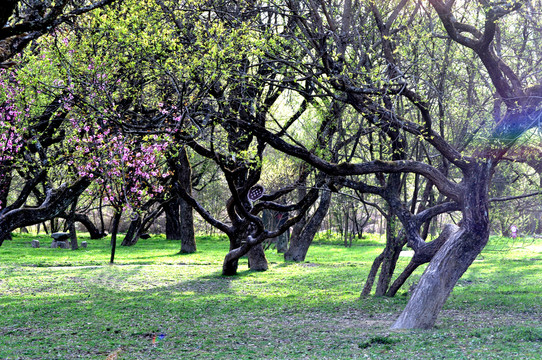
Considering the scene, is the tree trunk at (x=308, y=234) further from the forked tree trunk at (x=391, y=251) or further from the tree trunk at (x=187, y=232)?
the forked tree trunk at (x=391, y=251)

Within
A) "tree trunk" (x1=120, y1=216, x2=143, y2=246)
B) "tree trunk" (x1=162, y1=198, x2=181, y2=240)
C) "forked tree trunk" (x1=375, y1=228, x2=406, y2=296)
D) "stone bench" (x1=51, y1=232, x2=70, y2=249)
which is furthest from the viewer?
"tree trunk" (x1=162, y1=198, x2=181, y2=240)

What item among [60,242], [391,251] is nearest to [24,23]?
[391,251]

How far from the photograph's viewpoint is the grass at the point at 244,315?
28.2 ft

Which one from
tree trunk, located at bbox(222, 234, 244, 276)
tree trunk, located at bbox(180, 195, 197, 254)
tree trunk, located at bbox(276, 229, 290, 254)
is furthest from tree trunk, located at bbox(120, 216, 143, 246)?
tree trunk, located at bbox(222, 234, 244, 276)

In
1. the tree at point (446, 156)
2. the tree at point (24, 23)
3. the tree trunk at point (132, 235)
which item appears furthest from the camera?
the tree trunk at point (132, 235)

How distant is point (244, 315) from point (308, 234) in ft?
40.2

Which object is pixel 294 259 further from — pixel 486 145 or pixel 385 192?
pixel 486 145

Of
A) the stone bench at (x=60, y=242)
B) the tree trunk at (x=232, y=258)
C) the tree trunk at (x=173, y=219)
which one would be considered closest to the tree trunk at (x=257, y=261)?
the tree trunk at (x=232, y=258)

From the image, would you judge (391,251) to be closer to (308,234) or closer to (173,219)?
(308,234)

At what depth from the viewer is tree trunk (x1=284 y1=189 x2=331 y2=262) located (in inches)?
912

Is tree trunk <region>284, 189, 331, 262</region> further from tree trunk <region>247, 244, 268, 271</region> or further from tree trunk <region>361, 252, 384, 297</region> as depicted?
tree trunk <region>361, 252, 384, 297</region>

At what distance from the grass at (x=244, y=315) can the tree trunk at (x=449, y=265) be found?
0.50 meters

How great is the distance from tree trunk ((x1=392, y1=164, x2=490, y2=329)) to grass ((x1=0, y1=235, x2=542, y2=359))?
50 cm

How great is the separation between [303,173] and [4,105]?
32.6 ft
